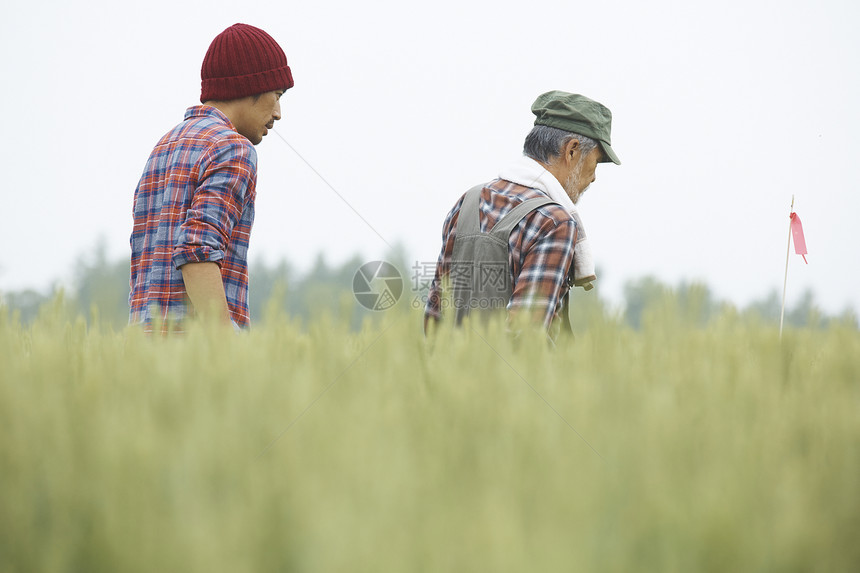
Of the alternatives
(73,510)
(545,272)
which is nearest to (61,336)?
(73,510)

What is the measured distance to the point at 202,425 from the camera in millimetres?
793

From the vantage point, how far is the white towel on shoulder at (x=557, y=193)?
2590 millimetres

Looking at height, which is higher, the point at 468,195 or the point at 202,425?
the point at 468,195

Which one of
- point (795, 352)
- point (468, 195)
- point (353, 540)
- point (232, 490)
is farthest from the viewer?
point (468, 195)

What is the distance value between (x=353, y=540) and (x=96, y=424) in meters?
0.48

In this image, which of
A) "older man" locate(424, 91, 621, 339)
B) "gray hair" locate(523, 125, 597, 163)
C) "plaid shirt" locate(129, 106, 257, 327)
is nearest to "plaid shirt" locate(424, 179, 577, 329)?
"older man" locate(424, 91, 621, 339)

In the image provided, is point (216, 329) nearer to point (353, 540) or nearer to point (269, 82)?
point (353, 540)

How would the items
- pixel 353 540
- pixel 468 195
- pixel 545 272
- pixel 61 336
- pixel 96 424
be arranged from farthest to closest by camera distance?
pixel 468 195 → pixel 545 272 → pixel 61 336 → pixel 96 424 → pixel 353 540

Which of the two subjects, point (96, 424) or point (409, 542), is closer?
point (409, 542)

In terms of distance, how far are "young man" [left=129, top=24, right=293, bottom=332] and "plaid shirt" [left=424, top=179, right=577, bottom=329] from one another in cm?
73

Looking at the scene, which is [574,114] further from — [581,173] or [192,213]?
[192,213]

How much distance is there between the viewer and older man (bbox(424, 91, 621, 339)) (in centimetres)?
245

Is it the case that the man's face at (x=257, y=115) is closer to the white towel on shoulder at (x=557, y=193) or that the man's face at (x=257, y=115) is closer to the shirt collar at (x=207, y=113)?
the shirt collar at (x=207, y=113)

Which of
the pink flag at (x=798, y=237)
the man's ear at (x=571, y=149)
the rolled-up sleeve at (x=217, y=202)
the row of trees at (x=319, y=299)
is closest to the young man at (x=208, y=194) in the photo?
the rolled-up sleeve at (x=217, y=202)
